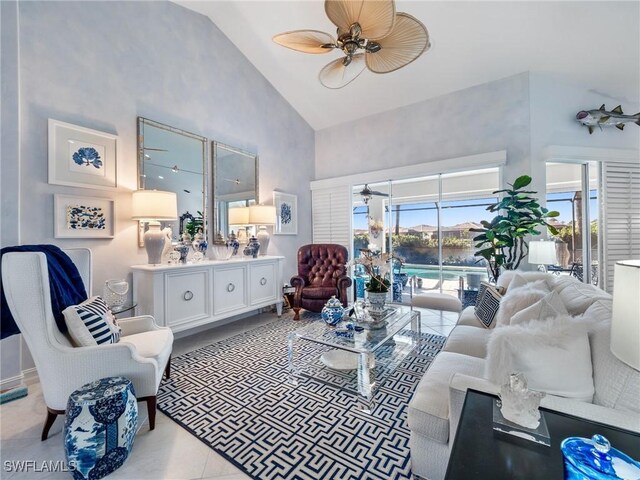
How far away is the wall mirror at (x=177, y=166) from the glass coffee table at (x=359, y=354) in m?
2.14

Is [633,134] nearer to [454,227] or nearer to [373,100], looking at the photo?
[454,227]

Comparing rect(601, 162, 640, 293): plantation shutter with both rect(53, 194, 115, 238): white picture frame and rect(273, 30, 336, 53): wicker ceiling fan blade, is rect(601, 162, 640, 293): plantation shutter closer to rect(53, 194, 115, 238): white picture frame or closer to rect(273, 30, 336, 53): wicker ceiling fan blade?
rect(273, 30, 336, 53): wicker ceiling fan blade

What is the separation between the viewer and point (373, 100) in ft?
15.2

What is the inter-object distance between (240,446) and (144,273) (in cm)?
200

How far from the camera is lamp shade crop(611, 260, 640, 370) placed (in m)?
0.74

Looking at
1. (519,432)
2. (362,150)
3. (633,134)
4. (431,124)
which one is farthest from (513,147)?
(519,432)

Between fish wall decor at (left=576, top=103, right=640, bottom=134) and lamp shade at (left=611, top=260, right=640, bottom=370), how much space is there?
4.09m

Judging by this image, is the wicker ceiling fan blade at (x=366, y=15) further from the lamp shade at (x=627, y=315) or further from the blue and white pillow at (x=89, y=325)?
the blue and white pillow at (x=89, y=325)

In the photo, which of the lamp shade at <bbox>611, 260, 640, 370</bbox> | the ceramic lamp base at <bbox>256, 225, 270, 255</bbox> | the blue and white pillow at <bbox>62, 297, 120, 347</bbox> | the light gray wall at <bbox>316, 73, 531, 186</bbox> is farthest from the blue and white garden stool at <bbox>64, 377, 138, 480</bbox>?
the light gray wall at <bbox>316, 73, 531, 186</bbox>

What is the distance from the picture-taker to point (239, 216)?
4090 millimetres

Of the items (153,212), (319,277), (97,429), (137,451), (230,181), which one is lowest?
(137,451)

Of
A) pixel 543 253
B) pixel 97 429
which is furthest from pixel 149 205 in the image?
pixel 543 253

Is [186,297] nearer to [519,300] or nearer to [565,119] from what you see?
[519,300]

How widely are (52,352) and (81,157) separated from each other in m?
1.96
